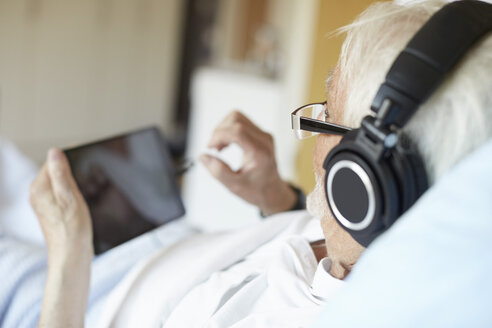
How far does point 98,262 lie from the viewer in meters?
1.09

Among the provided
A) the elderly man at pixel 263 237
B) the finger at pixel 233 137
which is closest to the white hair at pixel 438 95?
the elderly man at pixel 263 237

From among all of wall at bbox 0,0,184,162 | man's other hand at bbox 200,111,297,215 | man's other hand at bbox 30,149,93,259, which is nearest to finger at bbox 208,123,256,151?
man's other hand at bbox 200,111,297,215

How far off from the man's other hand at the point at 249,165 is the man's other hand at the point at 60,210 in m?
0.27

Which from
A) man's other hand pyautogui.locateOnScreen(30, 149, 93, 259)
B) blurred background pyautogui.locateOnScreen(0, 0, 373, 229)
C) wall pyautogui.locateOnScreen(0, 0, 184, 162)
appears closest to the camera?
man's other hand pyautogui.locateOnScreen(30, 149, 93, 259)

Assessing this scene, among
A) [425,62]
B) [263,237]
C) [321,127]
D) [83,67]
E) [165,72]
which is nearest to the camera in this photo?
[425,62]

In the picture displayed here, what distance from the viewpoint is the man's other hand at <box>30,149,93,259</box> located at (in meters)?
0.84

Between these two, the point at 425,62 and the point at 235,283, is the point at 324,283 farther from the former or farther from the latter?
the point at 425,62

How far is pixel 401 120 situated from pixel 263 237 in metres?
0.51

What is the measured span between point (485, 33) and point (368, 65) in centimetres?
12

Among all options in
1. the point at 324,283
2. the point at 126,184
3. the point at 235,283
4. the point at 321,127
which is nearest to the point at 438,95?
the point at 321,127

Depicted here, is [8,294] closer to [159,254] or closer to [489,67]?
[159,254]

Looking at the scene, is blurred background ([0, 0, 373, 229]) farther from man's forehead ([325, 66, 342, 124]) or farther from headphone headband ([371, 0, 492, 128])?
headphone headband ([371, 0, 492, 128])

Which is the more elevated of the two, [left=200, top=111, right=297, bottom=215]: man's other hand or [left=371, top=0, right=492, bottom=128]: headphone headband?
[left=371, top=0, right=492, bottom=128]: headphone headband

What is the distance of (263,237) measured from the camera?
0.98 m
